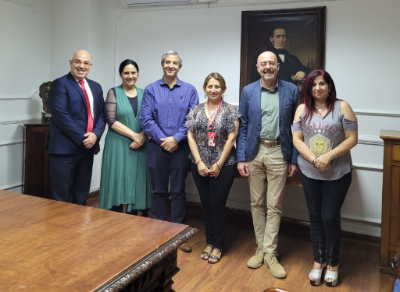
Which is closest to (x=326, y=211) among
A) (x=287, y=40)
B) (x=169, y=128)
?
(x=169, y=128)

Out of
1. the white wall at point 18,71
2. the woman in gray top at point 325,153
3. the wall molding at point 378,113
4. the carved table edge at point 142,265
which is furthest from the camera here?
the white wall at point 18,71

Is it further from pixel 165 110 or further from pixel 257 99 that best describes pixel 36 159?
pixel 257 99

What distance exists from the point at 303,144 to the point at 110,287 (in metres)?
1.75

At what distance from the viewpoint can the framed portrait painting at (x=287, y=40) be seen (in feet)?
10.8

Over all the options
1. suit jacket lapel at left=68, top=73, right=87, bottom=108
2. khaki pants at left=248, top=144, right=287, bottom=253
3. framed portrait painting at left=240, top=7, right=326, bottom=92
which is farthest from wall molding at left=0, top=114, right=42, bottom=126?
khaki pants at left=248, top=144, right=287, bottom=253

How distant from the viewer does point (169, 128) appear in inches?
117

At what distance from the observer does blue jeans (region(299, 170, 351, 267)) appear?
2.42 meters

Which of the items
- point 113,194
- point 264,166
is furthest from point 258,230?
point 113,194

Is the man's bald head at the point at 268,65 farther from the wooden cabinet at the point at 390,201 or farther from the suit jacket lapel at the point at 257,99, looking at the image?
the wooden cabinet at the point at 390,201

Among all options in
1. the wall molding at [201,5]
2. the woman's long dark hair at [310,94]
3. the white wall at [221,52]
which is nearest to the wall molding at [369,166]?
the white wall at [221,52]

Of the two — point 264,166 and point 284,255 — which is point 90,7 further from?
point 284,255

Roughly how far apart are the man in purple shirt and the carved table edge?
1.54 metres

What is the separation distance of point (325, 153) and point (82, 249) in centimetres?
167

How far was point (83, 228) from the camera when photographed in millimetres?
1449
